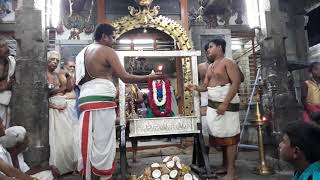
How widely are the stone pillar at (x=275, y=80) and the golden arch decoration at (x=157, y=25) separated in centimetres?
324

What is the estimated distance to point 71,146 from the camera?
5344 millimetres

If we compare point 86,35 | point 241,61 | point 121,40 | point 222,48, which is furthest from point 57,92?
point 241,61

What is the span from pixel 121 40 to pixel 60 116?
404 cm

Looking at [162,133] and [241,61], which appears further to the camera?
[241,61]

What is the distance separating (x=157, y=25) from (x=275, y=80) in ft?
13.9

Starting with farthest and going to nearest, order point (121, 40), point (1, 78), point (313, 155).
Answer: point (121, 40) → point (1, 78) → point (313, 155)

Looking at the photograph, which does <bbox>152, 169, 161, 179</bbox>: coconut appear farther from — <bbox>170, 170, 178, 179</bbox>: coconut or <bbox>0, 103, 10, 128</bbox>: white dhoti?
<bbox>0, 103, 10, 128</bbox>: white dhoti

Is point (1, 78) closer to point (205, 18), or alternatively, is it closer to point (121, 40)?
point (121, 40)

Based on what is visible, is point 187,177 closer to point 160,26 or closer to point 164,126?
point 164,126

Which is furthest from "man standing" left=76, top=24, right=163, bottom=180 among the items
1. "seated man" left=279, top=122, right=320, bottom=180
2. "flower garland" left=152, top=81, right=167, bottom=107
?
"seated man" left=279, top=122, right=320, bottom=180

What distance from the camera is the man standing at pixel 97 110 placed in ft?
12.2

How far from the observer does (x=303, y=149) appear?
6.50 ft

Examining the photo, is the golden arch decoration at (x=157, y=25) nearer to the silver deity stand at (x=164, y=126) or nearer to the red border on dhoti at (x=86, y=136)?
the silver deity stand at (x=164, y=126)

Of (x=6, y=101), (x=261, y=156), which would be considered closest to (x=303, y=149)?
(x=261, y=156)
